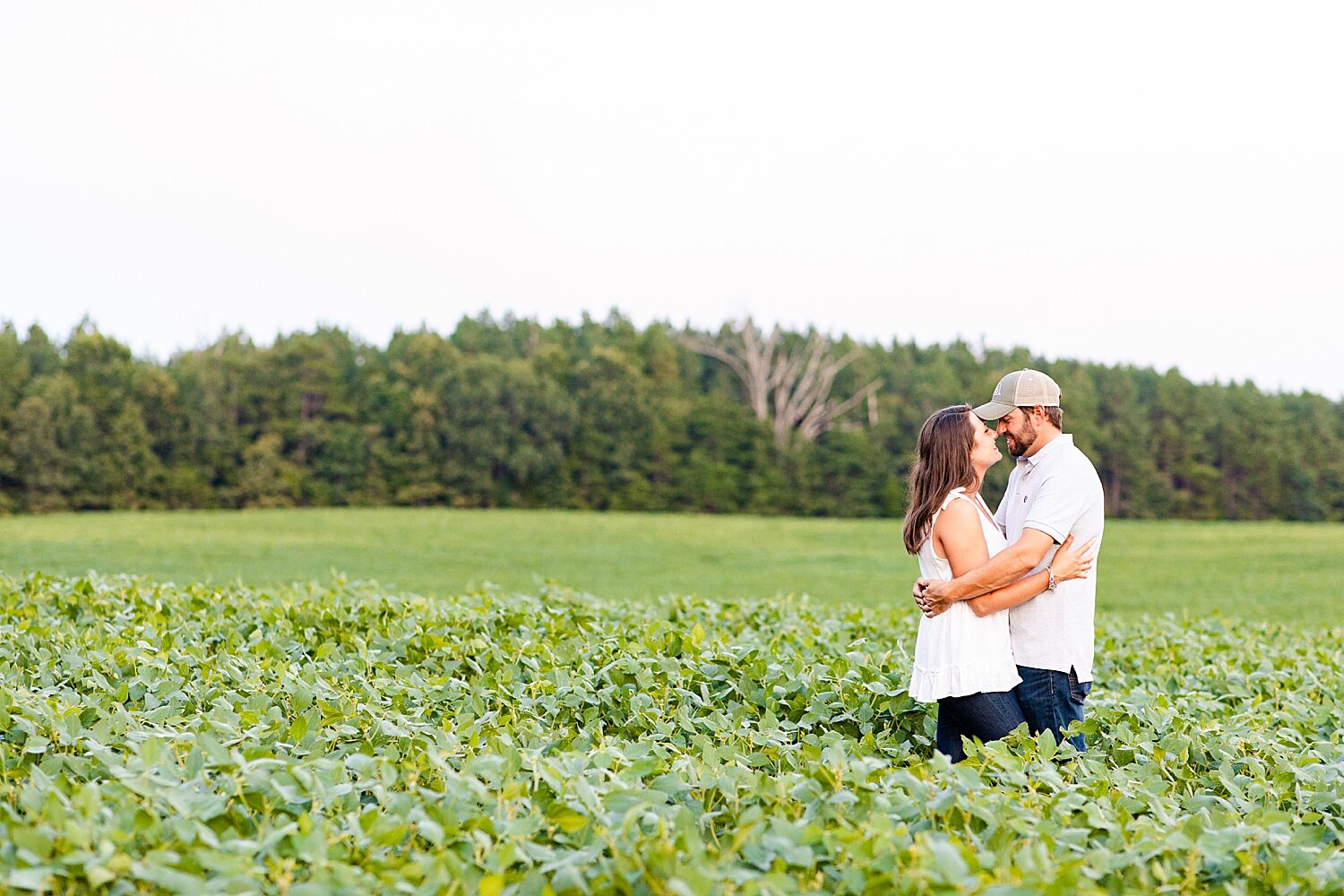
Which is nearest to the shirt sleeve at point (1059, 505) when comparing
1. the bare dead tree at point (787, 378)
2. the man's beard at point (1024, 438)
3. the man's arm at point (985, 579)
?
the man's arm at point (985, 579)

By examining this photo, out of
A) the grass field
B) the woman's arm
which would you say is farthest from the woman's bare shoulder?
the grass field

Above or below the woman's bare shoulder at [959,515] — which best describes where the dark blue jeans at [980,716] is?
below

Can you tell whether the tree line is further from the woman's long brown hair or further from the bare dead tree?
the woman's long brown hair

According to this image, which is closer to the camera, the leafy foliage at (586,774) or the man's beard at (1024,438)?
the leafy foliage at (586,774)

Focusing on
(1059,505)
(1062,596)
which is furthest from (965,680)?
(1059,505)

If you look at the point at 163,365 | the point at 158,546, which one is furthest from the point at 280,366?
the point at 158,546

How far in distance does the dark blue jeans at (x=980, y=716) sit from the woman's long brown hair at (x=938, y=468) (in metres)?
0.52

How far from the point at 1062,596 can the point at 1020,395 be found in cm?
73

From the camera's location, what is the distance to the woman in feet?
11.9

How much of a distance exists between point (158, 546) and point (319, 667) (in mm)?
19705

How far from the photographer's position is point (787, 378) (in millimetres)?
45000

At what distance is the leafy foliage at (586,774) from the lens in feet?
7.17

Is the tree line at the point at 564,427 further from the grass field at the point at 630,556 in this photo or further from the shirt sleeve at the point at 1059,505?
the shirt sleeve at the point at 1059,505

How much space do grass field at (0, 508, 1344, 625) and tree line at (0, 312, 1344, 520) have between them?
21.7 ft
